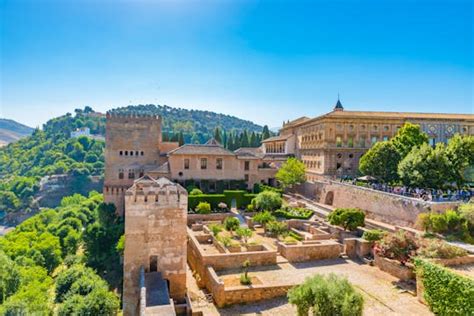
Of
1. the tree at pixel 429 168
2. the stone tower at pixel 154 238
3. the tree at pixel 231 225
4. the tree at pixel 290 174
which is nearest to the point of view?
the stone tower at pixel 154 238

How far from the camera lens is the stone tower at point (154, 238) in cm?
1362

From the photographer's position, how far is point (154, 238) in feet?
45.3

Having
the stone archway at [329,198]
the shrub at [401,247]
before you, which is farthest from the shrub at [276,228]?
the stone archway at [329,198]

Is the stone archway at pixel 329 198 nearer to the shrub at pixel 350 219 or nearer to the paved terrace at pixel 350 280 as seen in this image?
the shrub at pixel 350 219

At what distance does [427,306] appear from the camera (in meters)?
14.5

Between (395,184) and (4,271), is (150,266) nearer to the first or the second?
(4,271)

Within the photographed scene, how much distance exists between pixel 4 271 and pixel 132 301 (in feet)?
55.2

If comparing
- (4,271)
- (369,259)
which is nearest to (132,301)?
(369,259)

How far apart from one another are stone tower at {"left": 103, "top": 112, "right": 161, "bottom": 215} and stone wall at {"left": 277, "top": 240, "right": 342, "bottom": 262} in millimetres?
22878

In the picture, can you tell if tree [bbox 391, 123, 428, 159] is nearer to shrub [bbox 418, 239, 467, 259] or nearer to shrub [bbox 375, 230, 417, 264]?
shrub [bbox 375, 230, 417, 264]

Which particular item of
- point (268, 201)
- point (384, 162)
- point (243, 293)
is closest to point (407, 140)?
point (384, 162)

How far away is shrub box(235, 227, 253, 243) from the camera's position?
2200cm

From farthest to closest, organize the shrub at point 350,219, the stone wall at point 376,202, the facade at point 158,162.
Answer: the facade at point 158,162 → the shrub at point 350,219 → the stone wall at point 376,202

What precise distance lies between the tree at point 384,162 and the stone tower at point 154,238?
24904mm
